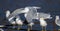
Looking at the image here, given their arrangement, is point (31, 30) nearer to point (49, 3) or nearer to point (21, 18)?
point (21, 18)

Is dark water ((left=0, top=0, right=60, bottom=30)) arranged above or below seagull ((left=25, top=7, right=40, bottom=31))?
above

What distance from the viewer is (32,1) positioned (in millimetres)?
1610

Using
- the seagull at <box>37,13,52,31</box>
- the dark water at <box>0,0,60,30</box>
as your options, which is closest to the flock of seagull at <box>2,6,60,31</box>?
the seagull at <box>37,13,52,31</box>

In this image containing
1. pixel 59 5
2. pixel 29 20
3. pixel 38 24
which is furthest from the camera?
pixel 59 5

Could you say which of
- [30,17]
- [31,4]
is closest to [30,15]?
[30,17]

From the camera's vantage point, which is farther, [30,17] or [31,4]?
[31,4]

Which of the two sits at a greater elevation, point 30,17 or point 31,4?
point 31,4

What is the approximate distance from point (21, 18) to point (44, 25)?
0.63ft

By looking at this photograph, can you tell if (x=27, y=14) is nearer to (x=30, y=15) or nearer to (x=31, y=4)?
(x=30, y=15)

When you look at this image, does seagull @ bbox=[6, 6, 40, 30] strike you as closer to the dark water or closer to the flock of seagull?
the flock of seagull

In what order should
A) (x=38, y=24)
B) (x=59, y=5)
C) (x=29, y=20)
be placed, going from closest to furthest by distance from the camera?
1. (x=29, y=20)
2. (x=38, y=24)
3. (x=59, y=5)

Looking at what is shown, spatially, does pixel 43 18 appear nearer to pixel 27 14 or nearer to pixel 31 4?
pixel 27 14

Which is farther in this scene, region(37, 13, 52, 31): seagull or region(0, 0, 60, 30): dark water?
region(0, 0, 60, 30): dark water

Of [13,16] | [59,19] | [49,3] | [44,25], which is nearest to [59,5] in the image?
[49,3]
